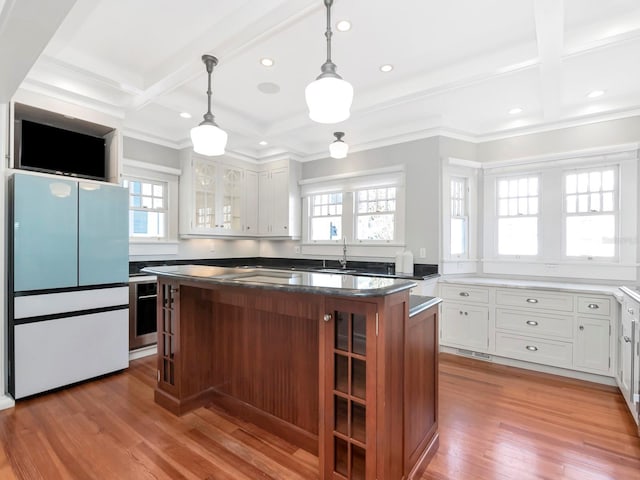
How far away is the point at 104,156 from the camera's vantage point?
356 cm

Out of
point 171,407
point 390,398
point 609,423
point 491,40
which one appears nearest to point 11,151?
point 171,407

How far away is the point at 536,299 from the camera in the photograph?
347cm

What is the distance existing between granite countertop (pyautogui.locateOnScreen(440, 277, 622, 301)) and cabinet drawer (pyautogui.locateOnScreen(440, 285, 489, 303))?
7 centimetres

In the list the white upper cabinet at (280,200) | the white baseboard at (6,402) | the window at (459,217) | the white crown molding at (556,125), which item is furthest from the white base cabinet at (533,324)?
the white baseboard at (6,402)

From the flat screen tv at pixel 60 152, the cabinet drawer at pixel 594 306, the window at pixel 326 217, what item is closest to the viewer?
the flat screen tv at pixel 60 152

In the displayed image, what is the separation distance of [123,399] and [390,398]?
7.87ft

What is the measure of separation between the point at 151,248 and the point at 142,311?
870 mm

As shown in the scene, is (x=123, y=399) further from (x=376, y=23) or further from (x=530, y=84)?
(x=530, y=84)

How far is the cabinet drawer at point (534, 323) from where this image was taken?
3318 mm

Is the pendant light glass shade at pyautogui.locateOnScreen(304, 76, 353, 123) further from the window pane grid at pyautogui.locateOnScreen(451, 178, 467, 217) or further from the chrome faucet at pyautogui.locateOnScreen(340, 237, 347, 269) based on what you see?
the chrome faucet at pyautogui.locateOnScreen(340, 237, 347, 269)

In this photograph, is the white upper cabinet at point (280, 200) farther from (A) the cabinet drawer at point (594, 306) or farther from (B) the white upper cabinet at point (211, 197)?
(A) the cabinet drawer at point (594, 306)

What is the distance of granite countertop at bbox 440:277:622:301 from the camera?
10.5 ft

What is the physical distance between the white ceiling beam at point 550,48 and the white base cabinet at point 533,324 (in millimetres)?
1837

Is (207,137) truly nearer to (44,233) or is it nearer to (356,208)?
(44,233)
